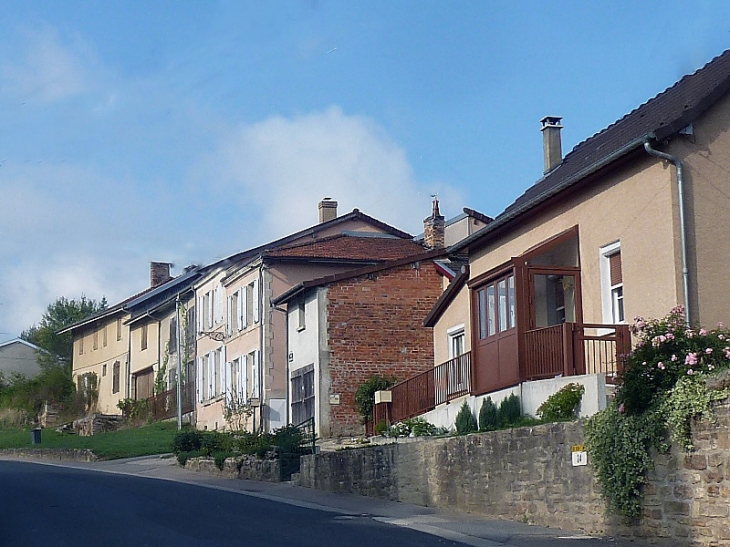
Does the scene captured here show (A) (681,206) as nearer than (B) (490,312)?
Yes

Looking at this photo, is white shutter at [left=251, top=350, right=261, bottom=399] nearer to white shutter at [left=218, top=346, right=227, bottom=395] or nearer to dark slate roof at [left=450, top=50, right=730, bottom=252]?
white shutter at [left=218, top=346, right=227, bottom=395]

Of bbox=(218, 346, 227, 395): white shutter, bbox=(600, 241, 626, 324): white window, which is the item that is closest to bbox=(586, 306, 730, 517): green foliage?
bbox=(600, 241, 626, 324): white window

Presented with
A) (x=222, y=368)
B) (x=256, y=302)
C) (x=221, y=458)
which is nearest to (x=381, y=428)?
(x=221, y=458)

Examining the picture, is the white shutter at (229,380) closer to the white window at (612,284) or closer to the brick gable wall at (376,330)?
the brick gable wall at (376,330)

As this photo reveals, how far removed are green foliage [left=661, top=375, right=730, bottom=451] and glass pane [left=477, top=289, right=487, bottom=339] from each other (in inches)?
368

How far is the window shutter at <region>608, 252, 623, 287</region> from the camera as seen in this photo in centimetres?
2028

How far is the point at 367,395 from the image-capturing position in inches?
1273

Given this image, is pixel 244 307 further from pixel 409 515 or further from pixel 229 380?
pixel 409 515

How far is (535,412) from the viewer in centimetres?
1981

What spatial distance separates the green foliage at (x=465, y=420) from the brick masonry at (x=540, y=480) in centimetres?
247

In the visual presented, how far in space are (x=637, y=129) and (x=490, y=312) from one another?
472 centimetres

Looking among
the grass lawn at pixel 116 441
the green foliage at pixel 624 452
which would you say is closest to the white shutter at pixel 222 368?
the grass lawn at pixel 116 441

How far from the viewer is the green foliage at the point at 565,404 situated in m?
18.3

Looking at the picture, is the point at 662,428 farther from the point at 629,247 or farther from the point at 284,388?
the point at 284,388
